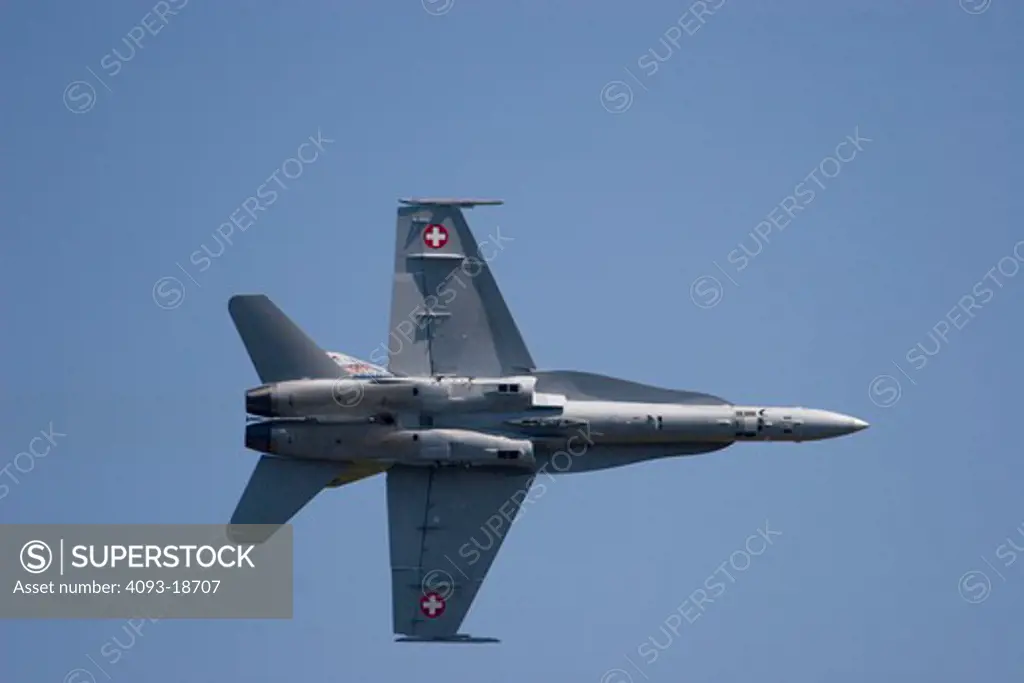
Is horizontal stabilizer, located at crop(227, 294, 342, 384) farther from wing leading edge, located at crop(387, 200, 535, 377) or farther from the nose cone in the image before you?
the nose cone

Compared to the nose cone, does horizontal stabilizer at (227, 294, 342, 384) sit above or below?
above

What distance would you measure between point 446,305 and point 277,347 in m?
3.61

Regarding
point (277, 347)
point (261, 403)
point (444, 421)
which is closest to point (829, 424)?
point (444, 421)

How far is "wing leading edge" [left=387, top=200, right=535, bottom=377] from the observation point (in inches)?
1549

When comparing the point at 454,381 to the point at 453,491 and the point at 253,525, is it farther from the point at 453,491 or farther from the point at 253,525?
the point at 253,525

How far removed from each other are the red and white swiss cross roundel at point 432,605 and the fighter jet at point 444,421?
2 cm

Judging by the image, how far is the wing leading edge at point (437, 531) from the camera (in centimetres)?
3953

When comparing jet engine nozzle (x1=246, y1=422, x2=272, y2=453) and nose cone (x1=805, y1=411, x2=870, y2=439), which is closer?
jet engine nozzle (x1=246, y1=422, x2=272, y2=453)

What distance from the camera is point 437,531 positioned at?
3969 cm

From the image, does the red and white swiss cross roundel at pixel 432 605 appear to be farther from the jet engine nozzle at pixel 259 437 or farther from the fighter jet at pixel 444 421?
the jet engine nozzle at pixel 259 437

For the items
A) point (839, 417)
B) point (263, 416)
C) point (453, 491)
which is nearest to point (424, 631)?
point (453, 491)

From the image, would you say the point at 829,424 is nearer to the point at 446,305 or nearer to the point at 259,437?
the point at 446,305

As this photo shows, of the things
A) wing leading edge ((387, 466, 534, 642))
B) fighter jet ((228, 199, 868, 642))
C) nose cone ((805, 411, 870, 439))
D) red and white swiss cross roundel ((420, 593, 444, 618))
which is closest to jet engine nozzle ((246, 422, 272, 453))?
fighter jet ((228, 199, 868, 642))

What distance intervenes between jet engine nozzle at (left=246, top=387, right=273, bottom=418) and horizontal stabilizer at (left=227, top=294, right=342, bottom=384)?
16.0 inches
